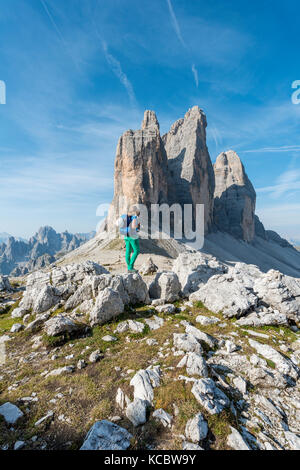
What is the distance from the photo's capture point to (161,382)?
4648mm

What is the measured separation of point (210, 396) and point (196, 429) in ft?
2.88

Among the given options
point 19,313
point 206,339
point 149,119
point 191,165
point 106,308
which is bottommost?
point 19,313

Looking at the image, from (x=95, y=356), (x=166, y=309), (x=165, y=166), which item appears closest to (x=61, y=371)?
(x=95, y=356)

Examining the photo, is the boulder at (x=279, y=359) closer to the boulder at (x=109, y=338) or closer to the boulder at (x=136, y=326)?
the boulder at (x=136, y=326)

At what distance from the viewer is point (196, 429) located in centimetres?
338

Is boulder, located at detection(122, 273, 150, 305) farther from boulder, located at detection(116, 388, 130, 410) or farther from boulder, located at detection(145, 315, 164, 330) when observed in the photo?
boulder, located at detection(116, 388, 130, 410)

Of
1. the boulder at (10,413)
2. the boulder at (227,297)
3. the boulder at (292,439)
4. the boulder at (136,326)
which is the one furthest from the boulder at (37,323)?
the boulder at (292,439)

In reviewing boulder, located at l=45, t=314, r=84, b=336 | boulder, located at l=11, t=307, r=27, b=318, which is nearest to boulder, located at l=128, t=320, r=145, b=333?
boulder, located at l=45, t=314, r=84, b=336

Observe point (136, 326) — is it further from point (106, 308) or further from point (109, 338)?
point (106, 308)

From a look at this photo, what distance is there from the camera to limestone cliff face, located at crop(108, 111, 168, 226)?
6781cm

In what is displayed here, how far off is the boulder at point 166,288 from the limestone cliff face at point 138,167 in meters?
56.9

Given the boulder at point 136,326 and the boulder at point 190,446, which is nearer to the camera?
the boulder at point 190,446

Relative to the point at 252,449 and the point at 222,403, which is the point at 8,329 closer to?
the point at 222,403

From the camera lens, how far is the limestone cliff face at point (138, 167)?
222ft
